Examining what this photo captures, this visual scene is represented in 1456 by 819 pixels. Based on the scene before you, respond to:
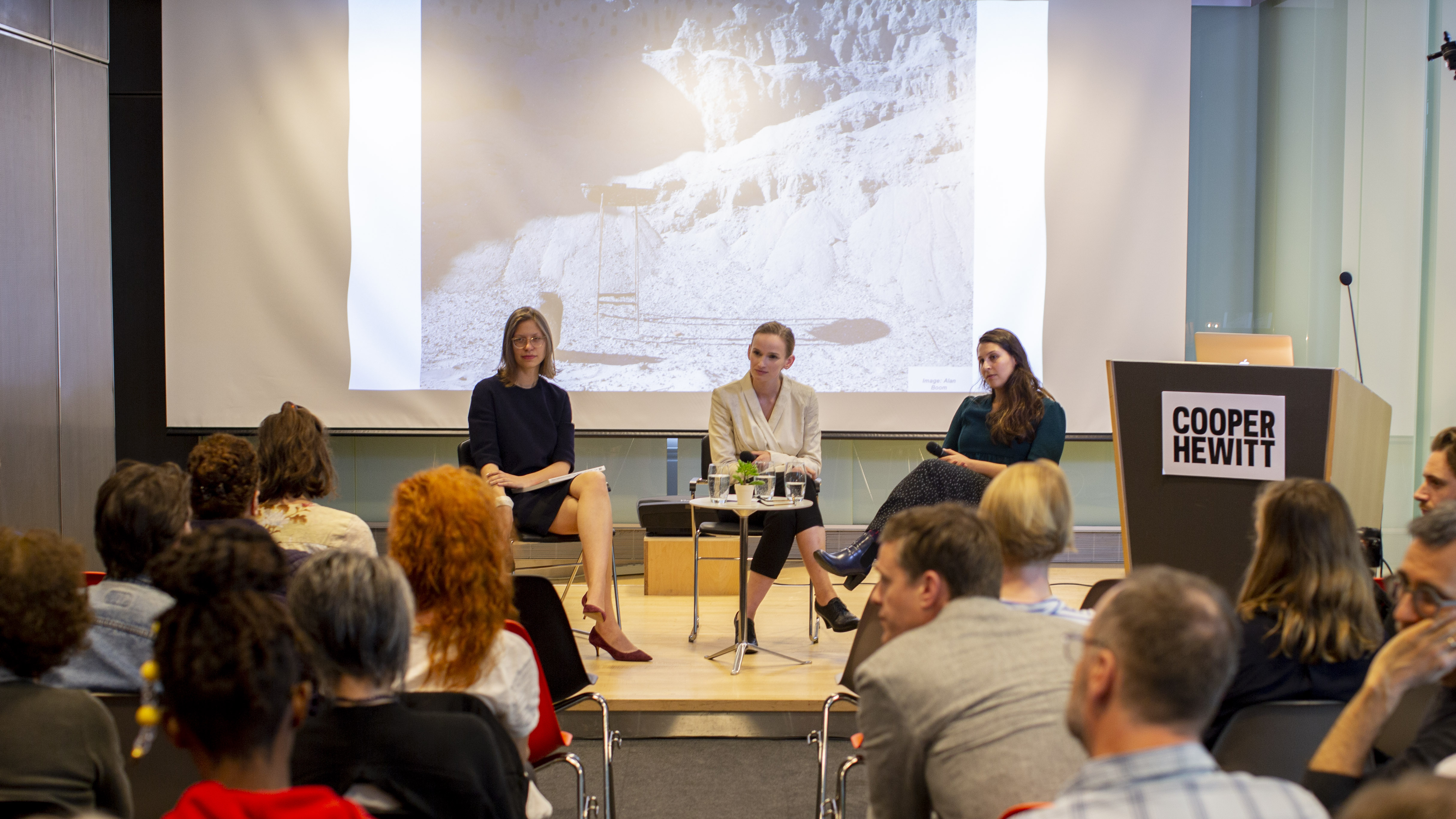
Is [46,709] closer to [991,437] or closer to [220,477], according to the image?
[220,477]

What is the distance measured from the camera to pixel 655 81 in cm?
546

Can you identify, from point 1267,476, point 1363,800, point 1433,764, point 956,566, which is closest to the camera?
point 1363,800

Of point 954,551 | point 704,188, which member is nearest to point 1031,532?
point 954,551

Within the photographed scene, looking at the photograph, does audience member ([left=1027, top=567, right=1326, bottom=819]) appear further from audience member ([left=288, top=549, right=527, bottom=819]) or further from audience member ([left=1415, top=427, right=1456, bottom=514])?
audience member ([left=1415, top=427, right=1456, bottom=514])

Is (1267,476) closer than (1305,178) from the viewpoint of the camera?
Yes

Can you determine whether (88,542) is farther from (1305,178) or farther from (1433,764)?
(1305,178)

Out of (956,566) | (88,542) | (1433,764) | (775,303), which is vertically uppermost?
(775,303)

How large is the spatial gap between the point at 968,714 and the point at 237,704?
0.85 m

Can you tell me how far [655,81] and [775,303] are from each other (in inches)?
53.3

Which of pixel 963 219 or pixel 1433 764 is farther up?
pixel 963 219

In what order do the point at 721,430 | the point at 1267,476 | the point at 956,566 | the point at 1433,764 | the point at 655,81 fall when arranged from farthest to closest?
1. the point at 655,81
2. the point at 721,430
3. the point at 1267,476
4. the point at 956,566
5. the point at 1433,764

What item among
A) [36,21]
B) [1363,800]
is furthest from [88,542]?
[1363,800]

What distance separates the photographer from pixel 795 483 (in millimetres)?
3699

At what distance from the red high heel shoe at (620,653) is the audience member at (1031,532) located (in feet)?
7.10
